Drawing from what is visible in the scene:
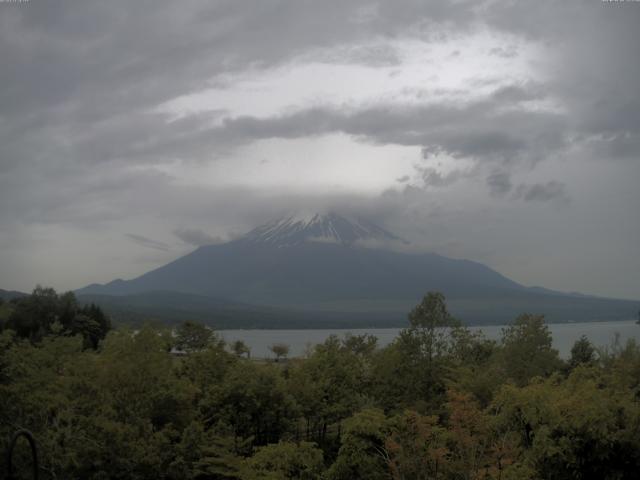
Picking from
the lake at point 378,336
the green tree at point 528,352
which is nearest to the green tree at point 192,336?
the lake at point 378,336

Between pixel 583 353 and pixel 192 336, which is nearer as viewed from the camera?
pixel 583 353

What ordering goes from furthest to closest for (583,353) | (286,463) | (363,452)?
(583,353) → (363,452) → (286,463)

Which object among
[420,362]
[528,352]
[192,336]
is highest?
[528,352]

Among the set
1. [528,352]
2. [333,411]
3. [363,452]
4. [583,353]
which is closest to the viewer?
[363,452]

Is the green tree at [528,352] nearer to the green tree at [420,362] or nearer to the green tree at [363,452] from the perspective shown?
the green tree at [420,362]

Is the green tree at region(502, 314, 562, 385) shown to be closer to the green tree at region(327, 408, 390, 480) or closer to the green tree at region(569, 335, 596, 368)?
the green tree at region(327, 408, 390, 480)

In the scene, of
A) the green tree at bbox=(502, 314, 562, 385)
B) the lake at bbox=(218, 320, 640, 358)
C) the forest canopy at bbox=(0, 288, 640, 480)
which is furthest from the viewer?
the lake at bbox=(218, 320, 640, 358)

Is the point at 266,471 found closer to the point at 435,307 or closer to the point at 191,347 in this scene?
→ the point at 435,307

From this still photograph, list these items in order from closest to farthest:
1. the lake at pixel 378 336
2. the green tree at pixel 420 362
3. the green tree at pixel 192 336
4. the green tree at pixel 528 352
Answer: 1. the green tree at pixel 420 362
2. the green tree at pixel 528 352
3. the green tree at pixel 192 336
4. the lake at pixel 378 336

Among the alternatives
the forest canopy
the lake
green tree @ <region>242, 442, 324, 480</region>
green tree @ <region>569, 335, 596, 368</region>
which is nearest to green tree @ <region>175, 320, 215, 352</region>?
the forest canopy

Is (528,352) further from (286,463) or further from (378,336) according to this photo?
(378,336)

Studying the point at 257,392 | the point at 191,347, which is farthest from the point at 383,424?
the point at 191,347

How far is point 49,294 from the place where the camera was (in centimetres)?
5716

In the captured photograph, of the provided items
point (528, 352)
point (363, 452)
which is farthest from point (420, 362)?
point (363, 452)
